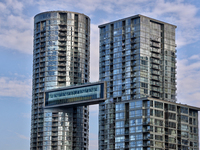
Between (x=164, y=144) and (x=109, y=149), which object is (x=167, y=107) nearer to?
(x=164, y=144)

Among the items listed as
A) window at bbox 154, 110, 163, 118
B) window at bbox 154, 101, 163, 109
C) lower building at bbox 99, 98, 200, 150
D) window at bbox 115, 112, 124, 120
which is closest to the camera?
lower building at bbox 99, 98, 200, 150

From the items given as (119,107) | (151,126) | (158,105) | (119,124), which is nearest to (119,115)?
(119,107)

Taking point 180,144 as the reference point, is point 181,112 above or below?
above

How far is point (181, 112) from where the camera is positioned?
644 ft

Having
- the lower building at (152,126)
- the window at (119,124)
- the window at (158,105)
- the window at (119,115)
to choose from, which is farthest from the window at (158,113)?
the window at (119,124)

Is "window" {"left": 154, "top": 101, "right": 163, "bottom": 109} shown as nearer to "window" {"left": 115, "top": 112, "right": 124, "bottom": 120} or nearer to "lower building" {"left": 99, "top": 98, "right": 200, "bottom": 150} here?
"lower building" {"left": 99, "top": 98, "right": 200, "bottom": 150}

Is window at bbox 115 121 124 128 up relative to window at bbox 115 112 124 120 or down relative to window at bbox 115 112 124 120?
down

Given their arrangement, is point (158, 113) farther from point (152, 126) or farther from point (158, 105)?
point (152, 126)

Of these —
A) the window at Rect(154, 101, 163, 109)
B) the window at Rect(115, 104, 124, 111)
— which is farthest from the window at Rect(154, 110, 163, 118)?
the window at Rect(115, 104, 124, 111)

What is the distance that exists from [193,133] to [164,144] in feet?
58.6

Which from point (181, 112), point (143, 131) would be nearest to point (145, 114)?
point (143, 131)

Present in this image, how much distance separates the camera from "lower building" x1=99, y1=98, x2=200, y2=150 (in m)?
185

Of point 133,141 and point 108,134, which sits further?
point 108,134

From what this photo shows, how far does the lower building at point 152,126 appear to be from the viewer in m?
185
